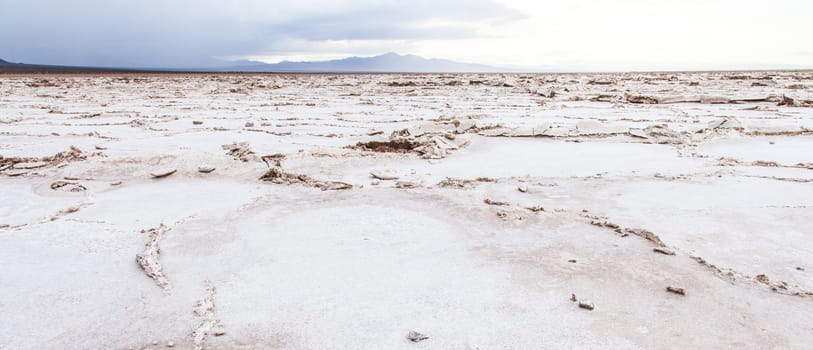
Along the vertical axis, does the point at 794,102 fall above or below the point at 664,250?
above

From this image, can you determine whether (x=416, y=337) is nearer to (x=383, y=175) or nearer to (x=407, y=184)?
(x=407, y=184)

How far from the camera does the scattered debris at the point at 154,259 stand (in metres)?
3.17

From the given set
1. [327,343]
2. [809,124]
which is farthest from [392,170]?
[809,124]

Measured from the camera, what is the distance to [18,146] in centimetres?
781

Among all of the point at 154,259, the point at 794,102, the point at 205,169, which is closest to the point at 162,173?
the point at 205,169

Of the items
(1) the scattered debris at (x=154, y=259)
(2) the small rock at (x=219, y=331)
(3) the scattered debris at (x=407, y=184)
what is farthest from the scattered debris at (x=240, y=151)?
(2) the small rock at (x=219, y=331)

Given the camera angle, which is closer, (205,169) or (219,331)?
(219,331)

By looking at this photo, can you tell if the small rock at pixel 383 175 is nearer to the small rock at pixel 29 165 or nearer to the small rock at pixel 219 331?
the small rock at pixel 219 331

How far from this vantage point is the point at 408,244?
12.5ft

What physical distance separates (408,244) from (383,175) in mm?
2176

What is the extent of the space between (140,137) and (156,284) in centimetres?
643

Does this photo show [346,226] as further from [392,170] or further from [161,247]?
[392,170]

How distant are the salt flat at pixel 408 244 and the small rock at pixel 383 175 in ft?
0.12

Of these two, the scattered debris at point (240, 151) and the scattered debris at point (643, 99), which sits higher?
the scattered debris at point (643, 99)
